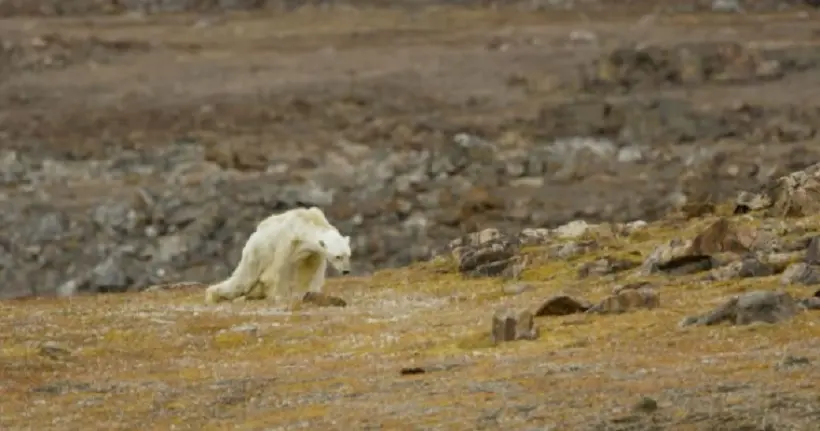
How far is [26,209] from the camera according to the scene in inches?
1821

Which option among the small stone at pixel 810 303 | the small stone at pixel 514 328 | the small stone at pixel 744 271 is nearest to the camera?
the small stone at pixel 810 303

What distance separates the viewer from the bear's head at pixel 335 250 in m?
24.7

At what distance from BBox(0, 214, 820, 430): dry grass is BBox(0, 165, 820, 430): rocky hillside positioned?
0.10ft

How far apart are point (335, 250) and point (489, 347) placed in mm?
5791

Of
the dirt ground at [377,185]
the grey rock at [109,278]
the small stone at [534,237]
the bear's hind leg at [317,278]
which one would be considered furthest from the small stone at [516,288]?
the grey rock at [109,278]

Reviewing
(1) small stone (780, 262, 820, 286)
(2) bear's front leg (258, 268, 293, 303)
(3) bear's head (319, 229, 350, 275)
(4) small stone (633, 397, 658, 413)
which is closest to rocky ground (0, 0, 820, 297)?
(2) bear's front leg (258, 268, 293, 303)

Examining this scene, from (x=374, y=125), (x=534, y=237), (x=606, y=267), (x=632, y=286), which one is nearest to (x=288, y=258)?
(x=606, y=267)

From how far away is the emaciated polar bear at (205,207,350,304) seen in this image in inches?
980

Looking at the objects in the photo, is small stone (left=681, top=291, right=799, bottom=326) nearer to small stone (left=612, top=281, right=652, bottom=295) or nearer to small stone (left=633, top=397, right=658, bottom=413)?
small stone (left=612, top=281, right=652, bottom=295)

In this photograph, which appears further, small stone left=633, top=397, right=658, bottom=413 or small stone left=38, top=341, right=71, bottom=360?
small stone left=38, top=341, right=71, bottom=360

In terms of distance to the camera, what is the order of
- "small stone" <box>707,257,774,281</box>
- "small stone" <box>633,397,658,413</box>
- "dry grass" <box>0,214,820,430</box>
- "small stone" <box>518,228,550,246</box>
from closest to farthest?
"small stone" <box>633,397,658,413</box>
"dry grass" <box>0,214,820,430</box>
"small stone" <box>707,257,774,281</box>
"small stone" <box>518,228,550,246</box>

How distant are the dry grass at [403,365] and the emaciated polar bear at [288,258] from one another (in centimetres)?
57

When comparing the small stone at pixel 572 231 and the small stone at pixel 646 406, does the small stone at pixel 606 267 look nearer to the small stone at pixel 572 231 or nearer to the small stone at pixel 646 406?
the small stone at pixel 572 231

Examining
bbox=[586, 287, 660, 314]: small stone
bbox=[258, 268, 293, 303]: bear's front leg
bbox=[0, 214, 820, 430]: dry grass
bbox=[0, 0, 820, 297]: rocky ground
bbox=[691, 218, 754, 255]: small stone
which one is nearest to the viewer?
bbox=[0, 214, 820, 430]: dry grass
